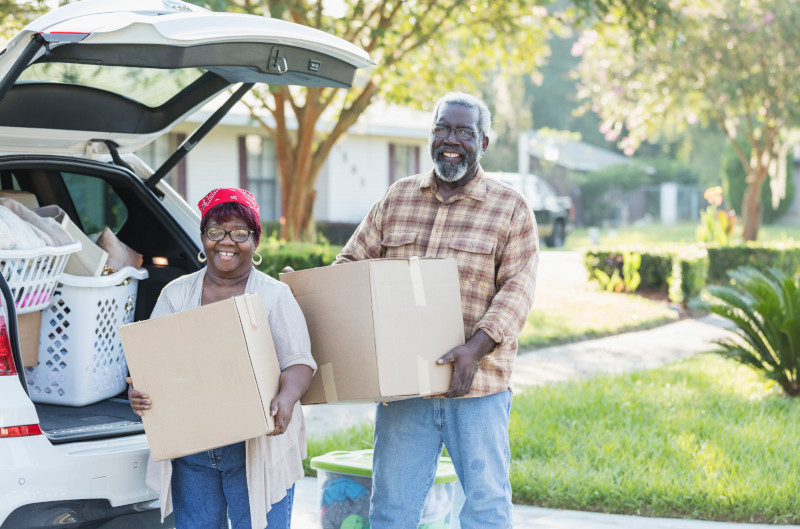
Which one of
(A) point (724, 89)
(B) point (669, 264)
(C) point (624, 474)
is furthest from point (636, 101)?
(C) point (624, 474)

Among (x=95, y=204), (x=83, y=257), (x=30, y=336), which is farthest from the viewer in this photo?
(x=95, y=204)

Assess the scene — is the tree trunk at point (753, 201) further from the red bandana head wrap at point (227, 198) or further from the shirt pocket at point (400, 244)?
the red bandana head wrap at point (227, 198)

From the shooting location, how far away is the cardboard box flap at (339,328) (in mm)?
→ 2920

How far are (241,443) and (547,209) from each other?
22828 mm

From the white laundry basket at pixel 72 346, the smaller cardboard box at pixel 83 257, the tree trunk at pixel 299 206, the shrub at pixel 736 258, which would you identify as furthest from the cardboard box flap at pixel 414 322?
the shrub at pixel 736 258

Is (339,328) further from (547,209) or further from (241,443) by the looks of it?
(547,209)

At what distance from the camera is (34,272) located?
134 inches

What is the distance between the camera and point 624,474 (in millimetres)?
4980

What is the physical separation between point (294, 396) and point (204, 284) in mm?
497

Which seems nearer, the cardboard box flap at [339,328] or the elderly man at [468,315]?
the cardboard box flap at [339,328]

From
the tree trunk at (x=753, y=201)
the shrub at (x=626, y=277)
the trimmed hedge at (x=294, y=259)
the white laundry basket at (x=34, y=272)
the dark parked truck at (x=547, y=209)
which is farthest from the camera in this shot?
the dark parked truck at (x=547, y=209)

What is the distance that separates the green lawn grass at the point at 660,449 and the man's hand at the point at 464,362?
2021mm

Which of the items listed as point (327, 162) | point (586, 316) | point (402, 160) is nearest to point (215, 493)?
point (586, 316)

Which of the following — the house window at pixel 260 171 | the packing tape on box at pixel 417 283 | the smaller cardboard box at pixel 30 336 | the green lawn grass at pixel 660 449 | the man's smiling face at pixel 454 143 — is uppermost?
the house window at pixel 260 171
